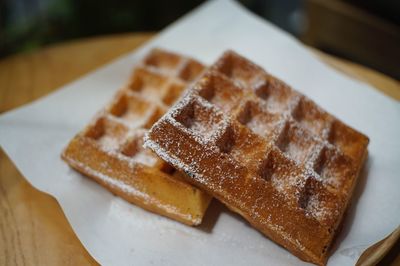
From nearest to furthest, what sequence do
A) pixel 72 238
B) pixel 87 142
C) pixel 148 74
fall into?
1. pixel 72 238
2. pixel 87 142
3. pixel 148 74

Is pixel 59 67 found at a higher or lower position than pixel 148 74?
lower

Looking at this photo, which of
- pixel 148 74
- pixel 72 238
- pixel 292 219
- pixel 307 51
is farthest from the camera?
pixel 307 51

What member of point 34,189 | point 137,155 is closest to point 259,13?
point 137,155

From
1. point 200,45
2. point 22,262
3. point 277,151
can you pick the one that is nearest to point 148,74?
point 200,45

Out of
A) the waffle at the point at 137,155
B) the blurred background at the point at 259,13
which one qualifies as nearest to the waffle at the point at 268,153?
the waffle at the point at 137,155

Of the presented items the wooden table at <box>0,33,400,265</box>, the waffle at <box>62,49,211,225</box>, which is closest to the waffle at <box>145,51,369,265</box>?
the waffle at <box>62,49,211,225</box>

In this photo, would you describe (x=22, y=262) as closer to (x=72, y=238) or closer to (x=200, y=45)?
(x=72, y=238)

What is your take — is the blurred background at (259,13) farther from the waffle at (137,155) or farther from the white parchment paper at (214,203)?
the waffle at (137,155)
